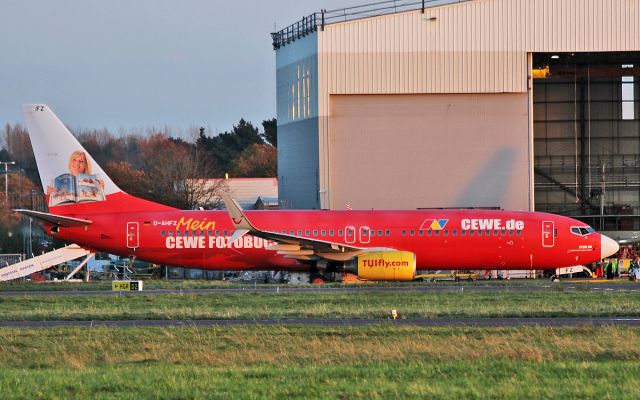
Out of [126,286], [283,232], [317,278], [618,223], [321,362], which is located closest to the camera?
[321,362]

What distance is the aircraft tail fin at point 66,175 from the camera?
47.5m

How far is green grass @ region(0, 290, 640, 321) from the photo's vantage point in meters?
29.4

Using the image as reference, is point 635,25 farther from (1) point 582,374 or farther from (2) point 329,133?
(1) point 582,374

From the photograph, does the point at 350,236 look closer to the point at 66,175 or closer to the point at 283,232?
the point at 283,232

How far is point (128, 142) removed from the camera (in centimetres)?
11719

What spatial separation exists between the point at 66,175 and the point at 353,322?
24.0 meters

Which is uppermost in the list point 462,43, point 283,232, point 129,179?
point 462,43

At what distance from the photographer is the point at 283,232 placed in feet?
155

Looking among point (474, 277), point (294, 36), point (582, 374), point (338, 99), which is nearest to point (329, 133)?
point (338, 99)

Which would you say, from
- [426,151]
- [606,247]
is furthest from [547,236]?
[426,151]

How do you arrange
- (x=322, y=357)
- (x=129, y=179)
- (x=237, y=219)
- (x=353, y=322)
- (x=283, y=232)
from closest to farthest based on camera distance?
(x=322, y=357) < (x=353, y=322) < (x=237, y=219) < (x=283, y=232) < (x=129, y=179)

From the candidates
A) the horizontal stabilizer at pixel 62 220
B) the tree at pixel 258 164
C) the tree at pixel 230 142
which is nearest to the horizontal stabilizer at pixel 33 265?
the horizontal stabilizer at pixel 62 220

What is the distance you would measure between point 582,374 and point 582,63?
49.4 metres

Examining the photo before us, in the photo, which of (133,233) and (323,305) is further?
(133,233)
